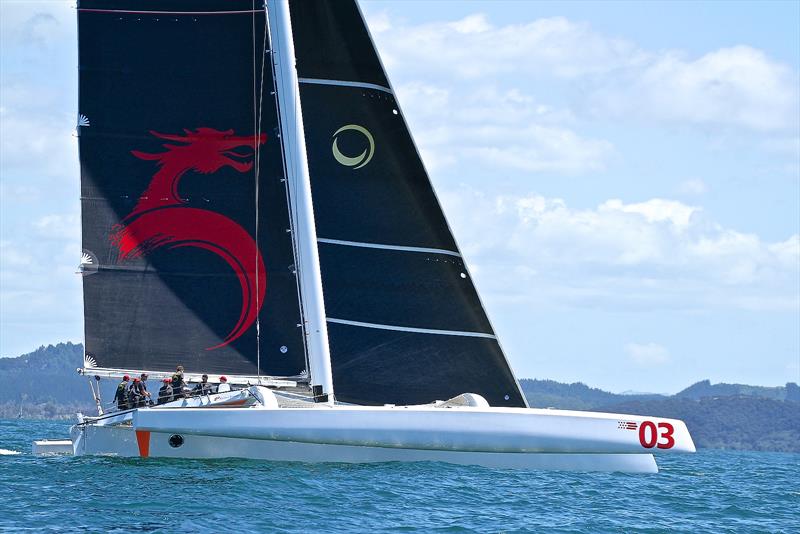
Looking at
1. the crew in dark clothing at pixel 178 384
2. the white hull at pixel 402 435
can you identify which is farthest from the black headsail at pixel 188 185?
the white hull at pixel 402 435

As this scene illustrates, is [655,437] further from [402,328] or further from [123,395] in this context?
[123,395]

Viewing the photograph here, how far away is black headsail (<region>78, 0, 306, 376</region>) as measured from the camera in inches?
904

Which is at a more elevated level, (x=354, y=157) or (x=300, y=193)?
(x=354, y=157)

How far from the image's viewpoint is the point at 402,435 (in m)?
21.0

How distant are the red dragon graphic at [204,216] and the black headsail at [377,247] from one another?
121 centimetres

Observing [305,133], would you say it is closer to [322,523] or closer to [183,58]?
[183,58]

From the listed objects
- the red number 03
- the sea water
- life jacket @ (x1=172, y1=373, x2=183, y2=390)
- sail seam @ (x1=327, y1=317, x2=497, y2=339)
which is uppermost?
sail seam @ (x1=327, y1=317, x2=497, y2=339)

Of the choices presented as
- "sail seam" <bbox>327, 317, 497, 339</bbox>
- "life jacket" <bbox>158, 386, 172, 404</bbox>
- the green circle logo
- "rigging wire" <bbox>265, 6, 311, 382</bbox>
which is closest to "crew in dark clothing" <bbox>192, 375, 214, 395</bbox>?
"life jacket" <bbox>158, 386, 172, 404</bbox>

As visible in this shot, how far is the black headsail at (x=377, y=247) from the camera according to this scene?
23.4 m

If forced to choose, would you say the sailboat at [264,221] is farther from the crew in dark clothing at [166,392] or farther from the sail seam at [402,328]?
the crew in dark clothing at [166,392]

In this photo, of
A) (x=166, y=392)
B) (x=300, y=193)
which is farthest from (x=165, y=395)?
(x=300, y=193)

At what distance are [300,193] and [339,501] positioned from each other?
6.46m

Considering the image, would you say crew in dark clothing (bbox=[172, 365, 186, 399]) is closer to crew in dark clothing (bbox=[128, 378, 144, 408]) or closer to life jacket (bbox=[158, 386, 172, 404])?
life jacket (bbox=[158, 386, 172, 404])

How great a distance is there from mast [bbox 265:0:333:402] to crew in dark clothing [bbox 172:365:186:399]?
82.9 inches
